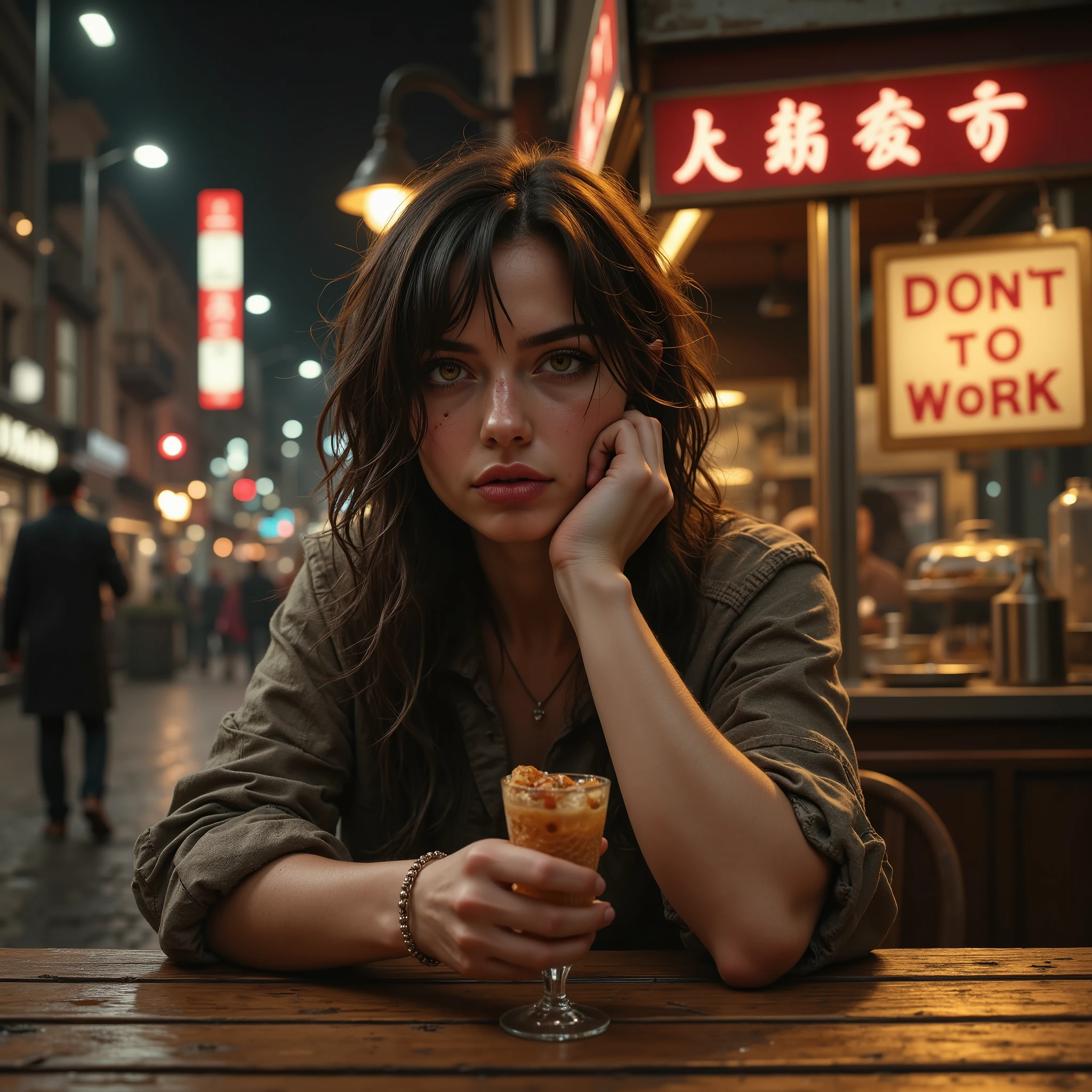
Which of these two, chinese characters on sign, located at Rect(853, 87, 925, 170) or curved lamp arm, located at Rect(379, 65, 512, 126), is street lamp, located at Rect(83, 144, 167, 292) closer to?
curved lamp arm, located at Rect(379, 65, 512, 126)

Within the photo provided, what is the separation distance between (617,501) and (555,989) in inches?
28.1

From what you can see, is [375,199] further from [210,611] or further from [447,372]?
[210,611]

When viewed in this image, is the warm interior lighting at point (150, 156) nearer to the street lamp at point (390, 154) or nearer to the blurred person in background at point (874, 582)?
the street lamp at point (390, 154)

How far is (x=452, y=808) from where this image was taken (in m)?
1.83

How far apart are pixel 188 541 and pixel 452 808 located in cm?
3268

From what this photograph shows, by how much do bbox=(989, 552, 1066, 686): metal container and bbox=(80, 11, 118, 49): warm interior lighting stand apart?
1232 cm

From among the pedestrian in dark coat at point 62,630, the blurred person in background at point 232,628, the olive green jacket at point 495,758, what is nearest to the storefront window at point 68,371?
the blurred person in background at point 232,628

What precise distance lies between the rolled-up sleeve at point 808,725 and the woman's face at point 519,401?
366 mm

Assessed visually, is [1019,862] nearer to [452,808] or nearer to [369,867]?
[452,808]

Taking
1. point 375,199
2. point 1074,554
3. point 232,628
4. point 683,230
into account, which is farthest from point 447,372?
point 232,628

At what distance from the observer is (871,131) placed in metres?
3.55

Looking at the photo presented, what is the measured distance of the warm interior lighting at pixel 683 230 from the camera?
490cm

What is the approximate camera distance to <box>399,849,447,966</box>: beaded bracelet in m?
1.29

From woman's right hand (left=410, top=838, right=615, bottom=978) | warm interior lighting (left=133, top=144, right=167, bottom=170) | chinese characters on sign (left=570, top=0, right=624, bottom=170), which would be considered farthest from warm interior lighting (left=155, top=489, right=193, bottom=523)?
woman's right hand (left=410, top=838, right=615, bottom=978)
